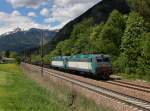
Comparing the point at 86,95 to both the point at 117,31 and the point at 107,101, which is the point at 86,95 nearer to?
the point at 107,101

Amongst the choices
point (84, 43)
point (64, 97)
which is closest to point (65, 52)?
point (84, 43)

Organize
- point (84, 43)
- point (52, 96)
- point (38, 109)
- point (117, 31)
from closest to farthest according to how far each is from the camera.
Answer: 1. point (38, 109)
2. point (52, 96)
3. point (117, 31)
4. point (84, 43)

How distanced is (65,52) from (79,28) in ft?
30.8

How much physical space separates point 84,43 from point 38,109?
81.3 metres

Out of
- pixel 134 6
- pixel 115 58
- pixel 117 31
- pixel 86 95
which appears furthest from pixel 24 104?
pixel 117 31

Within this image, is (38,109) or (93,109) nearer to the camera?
(93,109)

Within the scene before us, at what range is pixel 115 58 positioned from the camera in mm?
75625

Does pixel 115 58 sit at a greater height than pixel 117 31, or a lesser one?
lesser

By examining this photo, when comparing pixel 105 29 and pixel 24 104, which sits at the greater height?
pixel 105 29

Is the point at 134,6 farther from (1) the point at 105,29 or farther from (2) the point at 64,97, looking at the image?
(1) the point at 105,29

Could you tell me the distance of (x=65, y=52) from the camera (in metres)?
129

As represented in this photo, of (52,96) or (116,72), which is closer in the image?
(52,96)

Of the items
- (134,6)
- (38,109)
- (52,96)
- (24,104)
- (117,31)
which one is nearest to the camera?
(38,109)

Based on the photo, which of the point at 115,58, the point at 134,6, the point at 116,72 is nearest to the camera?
the point at 134,6
